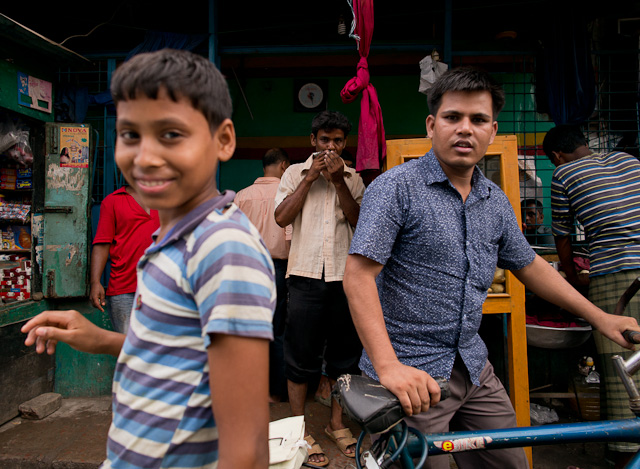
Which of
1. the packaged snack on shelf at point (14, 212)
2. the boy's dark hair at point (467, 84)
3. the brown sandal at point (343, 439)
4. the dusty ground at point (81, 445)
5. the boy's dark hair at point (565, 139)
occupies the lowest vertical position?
the dusty ground at point (81, 445)

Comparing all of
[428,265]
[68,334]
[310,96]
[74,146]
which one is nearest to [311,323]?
[428,265]

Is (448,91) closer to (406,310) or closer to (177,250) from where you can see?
(406,310)

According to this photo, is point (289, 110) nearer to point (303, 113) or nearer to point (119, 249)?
point (303, 113)

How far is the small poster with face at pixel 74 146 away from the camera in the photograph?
12.3 feet

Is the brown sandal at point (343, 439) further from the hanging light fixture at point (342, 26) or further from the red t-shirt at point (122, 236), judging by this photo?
→ the hanging light fixture at point (342, 26)

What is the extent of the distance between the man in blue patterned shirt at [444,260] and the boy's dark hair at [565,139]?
1.84 meters

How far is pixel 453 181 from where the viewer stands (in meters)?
1.76


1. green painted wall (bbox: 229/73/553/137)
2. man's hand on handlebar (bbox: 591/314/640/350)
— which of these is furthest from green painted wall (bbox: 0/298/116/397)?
man's hand on handlebar (bbox: 591/314/640/350)

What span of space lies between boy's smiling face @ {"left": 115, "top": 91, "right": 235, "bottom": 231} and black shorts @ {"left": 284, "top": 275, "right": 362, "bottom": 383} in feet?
7.06

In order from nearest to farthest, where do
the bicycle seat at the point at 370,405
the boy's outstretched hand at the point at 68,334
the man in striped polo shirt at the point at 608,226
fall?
the boy's outstretched hand at the point at 68,334 → the bicycle seat at the point at 370,405 → the man in striped polo shirt at the point at 608,226

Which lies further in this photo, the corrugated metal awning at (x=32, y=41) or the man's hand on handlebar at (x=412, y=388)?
the corrugated metal awning at (x=32, y=41)

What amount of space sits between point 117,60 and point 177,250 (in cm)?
385

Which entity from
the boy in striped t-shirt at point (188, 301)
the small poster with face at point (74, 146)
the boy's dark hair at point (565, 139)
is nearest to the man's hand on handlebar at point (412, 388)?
the boy in striped t-shirt at point (188, 301)

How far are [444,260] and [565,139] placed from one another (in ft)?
7.47
